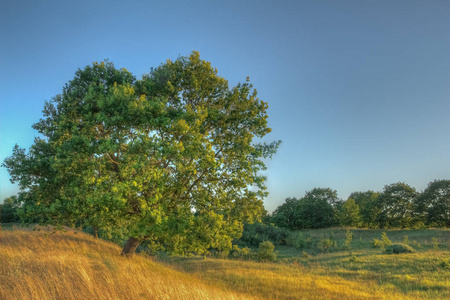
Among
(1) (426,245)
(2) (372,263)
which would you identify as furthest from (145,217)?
(1) (426,245)

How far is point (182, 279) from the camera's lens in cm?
1232

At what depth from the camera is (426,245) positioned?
29922mm

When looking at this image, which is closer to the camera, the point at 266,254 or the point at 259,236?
the point at 266,254

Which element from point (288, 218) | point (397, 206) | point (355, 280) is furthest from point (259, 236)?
point (397, 206)

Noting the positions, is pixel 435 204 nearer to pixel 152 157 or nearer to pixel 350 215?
pixel 350 215

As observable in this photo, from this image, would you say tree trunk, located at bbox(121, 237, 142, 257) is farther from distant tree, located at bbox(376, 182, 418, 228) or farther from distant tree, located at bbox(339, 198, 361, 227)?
distant tree, located at bbox(376, 182, 418, 228)

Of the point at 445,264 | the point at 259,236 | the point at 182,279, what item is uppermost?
the point at 182,279

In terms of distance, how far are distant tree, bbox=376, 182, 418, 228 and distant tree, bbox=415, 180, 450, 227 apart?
69.8 inches

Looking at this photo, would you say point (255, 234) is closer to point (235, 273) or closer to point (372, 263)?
point (372, 263)

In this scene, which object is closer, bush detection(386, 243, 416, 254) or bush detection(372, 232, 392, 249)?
bush detection(386, 243, 416, 254)

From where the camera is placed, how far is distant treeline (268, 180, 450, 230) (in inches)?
2426

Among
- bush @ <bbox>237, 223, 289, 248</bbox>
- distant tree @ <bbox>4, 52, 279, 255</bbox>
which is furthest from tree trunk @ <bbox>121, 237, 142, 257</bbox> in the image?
bush @ <bbox>237, 223, 289, 248</bbox>

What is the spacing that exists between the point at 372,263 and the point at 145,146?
64.9ft

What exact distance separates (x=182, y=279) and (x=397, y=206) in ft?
226
